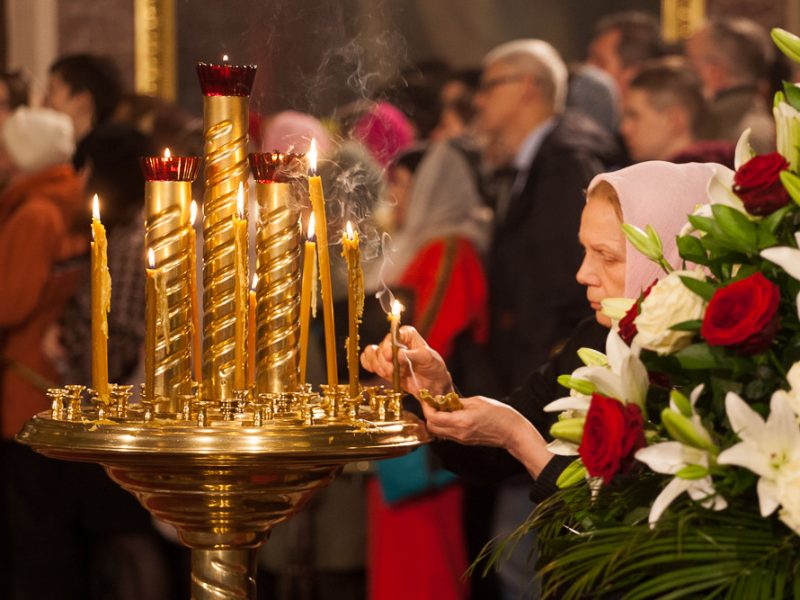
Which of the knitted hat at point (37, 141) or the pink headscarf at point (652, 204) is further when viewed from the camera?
the knitted hat at point (37, 141)

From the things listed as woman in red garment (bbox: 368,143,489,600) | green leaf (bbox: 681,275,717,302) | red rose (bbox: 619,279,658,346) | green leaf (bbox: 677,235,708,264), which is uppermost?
green leaf (bbox: 677,235,708,264)

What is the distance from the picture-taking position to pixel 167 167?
6.85 feet

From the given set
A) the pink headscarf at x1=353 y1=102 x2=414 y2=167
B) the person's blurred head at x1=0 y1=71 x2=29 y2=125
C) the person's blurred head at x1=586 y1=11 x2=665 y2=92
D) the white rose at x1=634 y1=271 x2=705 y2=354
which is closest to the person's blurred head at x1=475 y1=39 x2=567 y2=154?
the pink headscarf at x1=353 y1=102 x2=414 y2=167

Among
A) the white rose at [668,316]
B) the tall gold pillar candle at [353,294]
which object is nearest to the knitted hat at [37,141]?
the tall gold pillar candle at [353,294]

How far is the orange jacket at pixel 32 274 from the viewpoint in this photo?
4.83 m

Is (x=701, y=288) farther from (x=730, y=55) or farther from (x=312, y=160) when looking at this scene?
(x=730, y=55)

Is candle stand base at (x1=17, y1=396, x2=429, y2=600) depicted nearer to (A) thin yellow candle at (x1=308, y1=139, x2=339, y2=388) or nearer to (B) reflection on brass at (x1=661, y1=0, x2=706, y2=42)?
(A) thin yellow candle at (x1=308, y1=139, x2=339, y2=388)

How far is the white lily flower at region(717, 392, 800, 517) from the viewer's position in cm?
157

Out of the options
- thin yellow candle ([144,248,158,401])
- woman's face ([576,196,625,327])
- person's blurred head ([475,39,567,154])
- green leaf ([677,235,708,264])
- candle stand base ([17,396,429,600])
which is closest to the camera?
green leaf ([677,235,708,264])

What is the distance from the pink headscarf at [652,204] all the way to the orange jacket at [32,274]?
2.77 m

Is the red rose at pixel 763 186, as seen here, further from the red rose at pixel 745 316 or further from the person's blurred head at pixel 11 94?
the person's blurred head at pixel 11 94

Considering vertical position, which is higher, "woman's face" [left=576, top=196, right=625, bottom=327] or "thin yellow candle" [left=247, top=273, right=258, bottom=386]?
"woman's face" [left=576, top=196, right=625, bottom=327]

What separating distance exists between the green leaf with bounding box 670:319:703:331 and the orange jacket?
339 cm

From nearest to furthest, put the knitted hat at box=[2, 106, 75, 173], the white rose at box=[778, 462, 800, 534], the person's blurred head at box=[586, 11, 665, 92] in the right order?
the white rose at box=[778, 462, 800, 534] < the knitted hat at box=[2, 106, 75, 173] < the person's blurred head at box=[586, 11, 665, 92]
